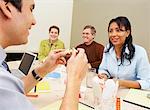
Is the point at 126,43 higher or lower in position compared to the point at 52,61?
higher

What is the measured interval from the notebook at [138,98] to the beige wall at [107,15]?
2.75 metres

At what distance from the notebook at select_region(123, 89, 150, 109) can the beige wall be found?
9.02 ft

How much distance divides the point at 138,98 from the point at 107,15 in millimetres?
3331

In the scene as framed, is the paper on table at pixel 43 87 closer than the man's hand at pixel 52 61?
No

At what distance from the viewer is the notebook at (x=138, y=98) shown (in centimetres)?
155

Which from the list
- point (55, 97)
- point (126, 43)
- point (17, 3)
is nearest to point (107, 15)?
point (126, 43)

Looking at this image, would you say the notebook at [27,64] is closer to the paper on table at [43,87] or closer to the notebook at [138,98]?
the paper on table at [43,87]

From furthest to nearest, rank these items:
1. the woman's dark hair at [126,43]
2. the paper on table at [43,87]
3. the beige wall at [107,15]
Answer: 1. the beige wall at [107,15]
2. the woman's dark hair at [126,43]
3. the paper on table at [43,87]

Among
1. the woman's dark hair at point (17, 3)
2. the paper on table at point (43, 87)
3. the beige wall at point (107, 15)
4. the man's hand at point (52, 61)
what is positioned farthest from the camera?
the beige wall at point (107, 15)

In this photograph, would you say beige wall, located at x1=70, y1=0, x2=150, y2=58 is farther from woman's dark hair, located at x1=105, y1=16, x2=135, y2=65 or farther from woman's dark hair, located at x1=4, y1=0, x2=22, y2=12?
woman's dark hair, located at x1=4, y1=0, x2=22, y2=12

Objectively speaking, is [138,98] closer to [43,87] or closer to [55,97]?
[55,97]

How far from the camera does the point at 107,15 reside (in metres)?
4.83

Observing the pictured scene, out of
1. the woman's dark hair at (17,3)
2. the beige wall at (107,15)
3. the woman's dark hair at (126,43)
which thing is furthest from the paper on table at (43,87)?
the beige wall at (107,15)

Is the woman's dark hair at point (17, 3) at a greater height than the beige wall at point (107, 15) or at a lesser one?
lesser
